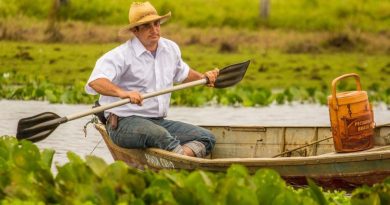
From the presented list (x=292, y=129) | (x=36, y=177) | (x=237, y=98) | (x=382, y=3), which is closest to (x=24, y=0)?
(x=382, y=3)

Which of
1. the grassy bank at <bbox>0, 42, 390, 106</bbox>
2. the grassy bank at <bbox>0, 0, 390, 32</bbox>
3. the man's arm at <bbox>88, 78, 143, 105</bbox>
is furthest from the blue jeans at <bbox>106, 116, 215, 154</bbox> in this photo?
the grassy bank at <bbox>0, 0, 390, 32</bbox>

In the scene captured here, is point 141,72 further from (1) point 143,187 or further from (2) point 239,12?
(2) point 239,12

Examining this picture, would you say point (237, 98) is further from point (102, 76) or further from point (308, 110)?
point (102, 76)

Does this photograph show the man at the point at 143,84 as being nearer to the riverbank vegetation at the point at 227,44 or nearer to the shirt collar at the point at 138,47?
the shirt collar at the point at 138,47

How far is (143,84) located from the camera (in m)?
8.89

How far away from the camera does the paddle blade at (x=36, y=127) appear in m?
8.86

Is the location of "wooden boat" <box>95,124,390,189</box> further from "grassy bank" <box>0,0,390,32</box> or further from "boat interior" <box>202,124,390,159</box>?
"grassy bank" <box>0,0,390,32</box>

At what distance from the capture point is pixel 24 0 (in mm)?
24891

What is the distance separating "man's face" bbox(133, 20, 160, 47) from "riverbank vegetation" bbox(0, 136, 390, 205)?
2.48 meters

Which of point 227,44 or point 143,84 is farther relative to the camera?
point 227,44

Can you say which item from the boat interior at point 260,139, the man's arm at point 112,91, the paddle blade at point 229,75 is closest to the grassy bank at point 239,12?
the boat interior at point 260,139

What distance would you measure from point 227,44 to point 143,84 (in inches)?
500

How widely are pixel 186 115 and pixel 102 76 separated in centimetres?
587

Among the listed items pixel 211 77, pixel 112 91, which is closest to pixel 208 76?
pixel 211 77
